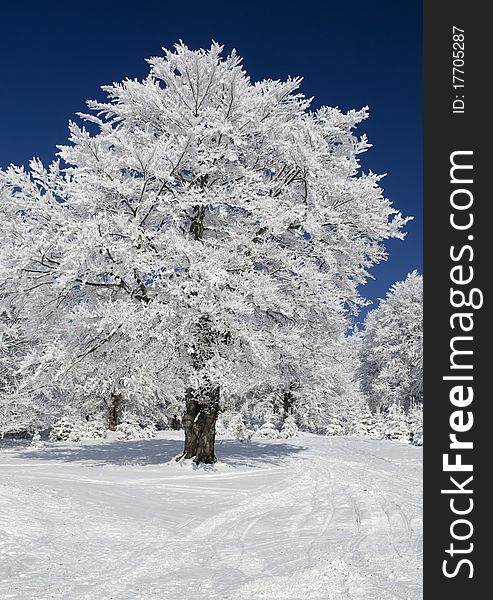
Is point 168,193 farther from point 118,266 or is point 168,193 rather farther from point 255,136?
point 255,136

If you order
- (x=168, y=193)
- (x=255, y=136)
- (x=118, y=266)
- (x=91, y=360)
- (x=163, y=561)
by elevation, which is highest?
(x=255, y=136)

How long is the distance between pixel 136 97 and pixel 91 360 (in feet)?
21.6

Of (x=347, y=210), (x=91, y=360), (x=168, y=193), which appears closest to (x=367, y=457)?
(x=347, y=210)

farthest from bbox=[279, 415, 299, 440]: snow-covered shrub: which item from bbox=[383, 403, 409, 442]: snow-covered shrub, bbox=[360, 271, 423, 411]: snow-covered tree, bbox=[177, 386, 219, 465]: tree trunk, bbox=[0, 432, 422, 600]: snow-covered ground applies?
bbox=[0, 432, 422, 600]: snow-covered ground

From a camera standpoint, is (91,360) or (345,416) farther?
(345,416)

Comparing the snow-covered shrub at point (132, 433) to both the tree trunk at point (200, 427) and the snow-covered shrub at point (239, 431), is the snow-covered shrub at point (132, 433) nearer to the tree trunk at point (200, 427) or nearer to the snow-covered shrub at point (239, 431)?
the snow-covered shrub at point (239, 431)

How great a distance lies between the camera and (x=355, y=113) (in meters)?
14.2

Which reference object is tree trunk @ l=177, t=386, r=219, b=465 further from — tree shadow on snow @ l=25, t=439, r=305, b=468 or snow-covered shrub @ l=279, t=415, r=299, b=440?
snow-covered shrub @ l=279, t=415, r=299, b=440

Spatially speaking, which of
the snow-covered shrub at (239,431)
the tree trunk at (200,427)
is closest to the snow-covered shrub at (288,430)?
the snow-covered shrub at (239,431)

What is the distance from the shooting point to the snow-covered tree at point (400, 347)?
1510 inches

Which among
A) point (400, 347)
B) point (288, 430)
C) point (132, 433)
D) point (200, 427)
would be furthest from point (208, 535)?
point (400, 347)

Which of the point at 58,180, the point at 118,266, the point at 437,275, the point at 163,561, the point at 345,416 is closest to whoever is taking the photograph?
the point at 437,275

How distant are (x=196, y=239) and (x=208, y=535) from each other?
8.31m

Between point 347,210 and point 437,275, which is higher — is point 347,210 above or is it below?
above
